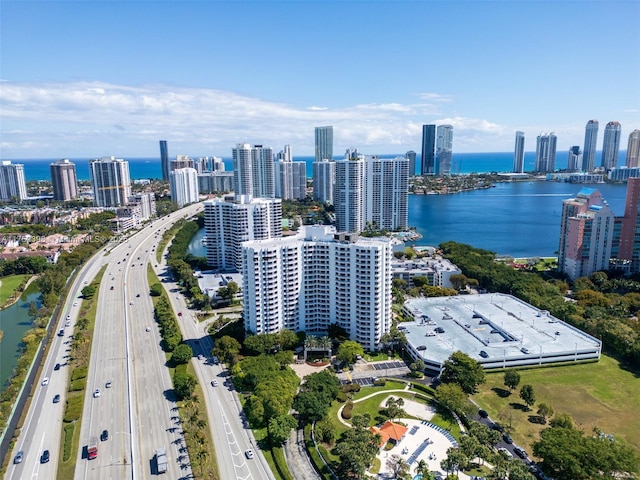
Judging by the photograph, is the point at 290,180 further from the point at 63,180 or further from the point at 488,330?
the point at 488,330

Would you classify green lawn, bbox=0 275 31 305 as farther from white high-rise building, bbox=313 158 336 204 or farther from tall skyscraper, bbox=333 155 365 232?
white high-rise building, bbox=313 158 336 204

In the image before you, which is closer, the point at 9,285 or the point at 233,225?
the point at 9,285

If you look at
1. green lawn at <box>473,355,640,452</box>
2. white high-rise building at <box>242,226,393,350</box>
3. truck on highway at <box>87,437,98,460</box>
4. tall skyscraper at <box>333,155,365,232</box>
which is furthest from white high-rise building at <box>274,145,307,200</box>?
truck on highway at <box>87,437,98,460</box>

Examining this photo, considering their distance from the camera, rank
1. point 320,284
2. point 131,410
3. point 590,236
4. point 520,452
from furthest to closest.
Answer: point 590,236, point 320,284, point 131,410, point 520,452

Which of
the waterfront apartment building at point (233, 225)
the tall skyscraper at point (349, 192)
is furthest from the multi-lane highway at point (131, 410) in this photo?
the tall skyscraper at point (349, 192)

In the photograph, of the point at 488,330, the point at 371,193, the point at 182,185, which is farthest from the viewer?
the point at 182,185

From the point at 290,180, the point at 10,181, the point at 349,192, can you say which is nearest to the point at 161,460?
the point at 349,192

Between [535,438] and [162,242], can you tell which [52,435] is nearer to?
[535,438]
